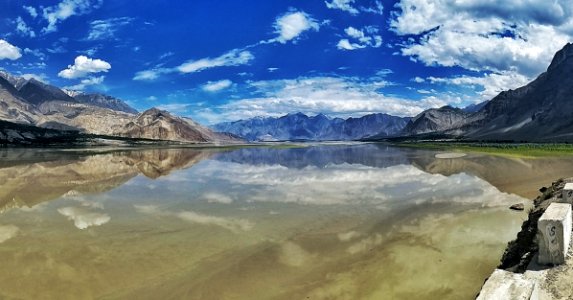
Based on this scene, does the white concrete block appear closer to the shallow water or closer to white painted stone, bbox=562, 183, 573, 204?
the shallow water

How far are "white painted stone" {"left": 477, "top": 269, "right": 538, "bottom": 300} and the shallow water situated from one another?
3356 mm

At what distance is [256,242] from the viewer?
60.9ft

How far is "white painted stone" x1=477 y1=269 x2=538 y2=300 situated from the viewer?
8.77 m

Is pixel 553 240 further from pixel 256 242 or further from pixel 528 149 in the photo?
pixel 528 149

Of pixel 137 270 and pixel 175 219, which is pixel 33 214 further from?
pixel 137 270

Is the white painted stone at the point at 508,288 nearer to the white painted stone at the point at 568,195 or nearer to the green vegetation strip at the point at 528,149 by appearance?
the white painted stone at the point at 568,195

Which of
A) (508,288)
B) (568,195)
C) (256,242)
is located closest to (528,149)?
(568,195)

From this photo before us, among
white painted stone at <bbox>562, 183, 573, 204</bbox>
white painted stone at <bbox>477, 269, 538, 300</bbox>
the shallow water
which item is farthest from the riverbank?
white painted stone at <bbox>562, 183, 573, 204</bbox>

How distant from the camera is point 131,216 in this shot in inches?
964

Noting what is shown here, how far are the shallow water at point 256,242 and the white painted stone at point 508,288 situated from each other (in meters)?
3.36

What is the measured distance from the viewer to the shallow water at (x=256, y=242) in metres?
13.5

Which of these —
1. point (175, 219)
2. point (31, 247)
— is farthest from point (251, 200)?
point (31, 247)

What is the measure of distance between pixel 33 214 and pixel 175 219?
884cm

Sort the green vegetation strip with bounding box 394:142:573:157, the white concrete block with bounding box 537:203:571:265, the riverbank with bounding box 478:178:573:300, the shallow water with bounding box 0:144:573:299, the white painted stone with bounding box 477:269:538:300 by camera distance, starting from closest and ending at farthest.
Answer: the white painted stone with bounding box 477:269:538:300 → the riverbank with bounding box 478:178:573:300 → the white concrete block with bounding box 537:203:571:265 → the shallow water with bounding box 0:144:573:299 → the green vegetation strip with bounding box 394:142:573:157
